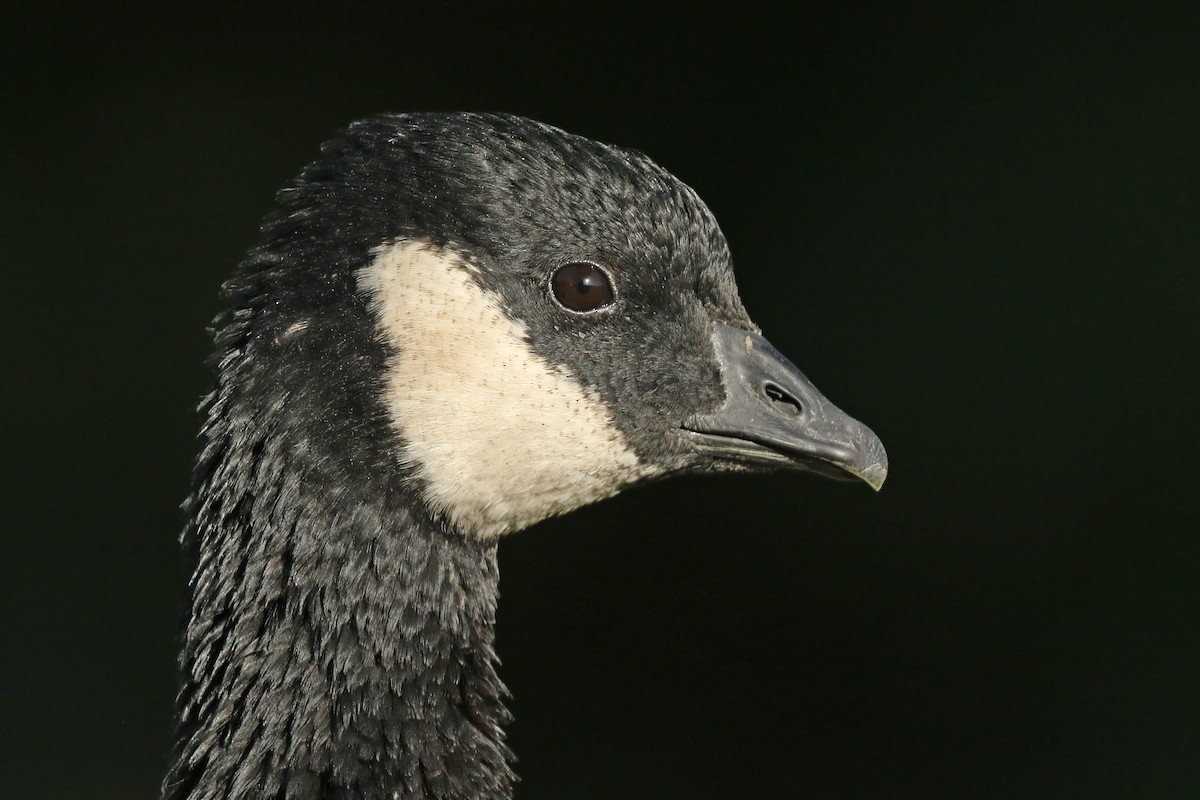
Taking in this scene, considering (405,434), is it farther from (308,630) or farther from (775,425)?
(775,425)

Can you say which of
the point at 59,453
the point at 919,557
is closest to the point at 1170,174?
the point at 919,557

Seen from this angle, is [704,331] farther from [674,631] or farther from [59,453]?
[59,453]

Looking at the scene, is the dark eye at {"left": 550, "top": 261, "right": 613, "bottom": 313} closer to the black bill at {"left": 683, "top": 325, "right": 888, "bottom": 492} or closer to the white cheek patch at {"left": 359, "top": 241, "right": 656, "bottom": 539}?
the white cheek patch at {"left": 359, "top": 241, "right": 656, "bottom": 539}

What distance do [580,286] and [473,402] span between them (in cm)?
37

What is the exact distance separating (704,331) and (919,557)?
4416 millimetres

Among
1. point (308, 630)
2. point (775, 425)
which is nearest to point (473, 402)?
point (308, 630)

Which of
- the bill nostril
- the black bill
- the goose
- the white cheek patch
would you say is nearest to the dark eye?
the goose

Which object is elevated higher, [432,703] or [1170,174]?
[1170,174]

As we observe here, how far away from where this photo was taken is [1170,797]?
247 inches

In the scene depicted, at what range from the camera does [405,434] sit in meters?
2.62

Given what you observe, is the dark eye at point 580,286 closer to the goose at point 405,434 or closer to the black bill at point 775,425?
the goose at point 405,434

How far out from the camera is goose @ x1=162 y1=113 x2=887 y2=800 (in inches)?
103

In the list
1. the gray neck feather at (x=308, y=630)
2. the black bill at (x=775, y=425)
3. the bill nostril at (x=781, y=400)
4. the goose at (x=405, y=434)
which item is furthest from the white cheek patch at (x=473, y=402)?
the bill nostril at (x=781, y=400)

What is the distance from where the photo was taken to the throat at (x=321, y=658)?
2.61 m
